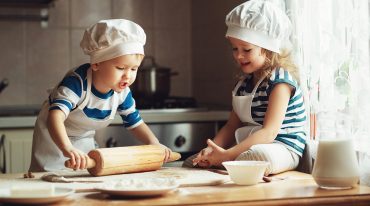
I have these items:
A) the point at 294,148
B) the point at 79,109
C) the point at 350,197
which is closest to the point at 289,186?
the point at 350,197

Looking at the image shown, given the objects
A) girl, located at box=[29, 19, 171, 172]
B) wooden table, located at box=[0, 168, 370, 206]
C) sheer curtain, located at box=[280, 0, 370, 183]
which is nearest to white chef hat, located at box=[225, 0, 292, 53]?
sheer curtain, located at box=[280, 0, 370, 183]

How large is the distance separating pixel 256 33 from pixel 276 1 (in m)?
0.36

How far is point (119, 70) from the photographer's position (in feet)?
6.44

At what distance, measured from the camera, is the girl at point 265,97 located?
189 cm

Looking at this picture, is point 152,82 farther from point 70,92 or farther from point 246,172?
point 246,172

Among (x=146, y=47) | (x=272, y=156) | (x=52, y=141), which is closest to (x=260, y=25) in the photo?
(x=272, y=156)

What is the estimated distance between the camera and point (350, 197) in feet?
4.76

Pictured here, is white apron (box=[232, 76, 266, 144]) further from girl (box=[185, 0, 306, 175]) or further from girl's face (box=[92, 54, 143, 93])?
girl's face (box=[92, 54, 143, 93])

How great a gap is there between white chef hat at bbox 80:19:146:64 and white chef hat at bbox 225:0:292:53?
275mm

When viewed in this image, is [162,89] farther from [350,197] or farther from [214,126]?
[350,197]

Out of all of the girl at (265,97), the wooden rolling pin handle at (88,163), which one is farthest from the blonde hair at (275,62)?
the wooden rolling pin handle at (88,163)

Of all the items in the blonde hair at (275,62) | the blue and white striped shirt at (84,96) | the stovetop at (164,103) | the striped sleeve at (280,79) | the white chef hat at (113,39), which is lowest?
the stovetop at (164,103)

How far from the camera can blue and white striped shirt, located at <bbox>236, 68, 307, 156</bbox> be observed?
195 cm

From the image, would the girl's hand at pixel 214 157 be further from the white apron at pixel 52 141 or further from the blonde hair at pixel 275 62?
the white apron at pixel 52 141
